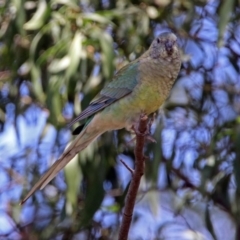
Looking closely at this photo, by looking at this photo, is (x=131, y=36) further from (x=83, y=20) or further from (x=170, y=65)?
(x=170, y=65)

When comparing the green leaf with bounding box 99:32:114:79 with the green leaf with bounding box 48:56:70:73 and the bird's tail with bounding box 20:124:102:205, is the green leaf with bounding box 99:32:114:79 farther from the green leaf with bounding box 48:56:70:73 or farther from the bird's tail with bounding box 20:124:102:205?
the bird's tail with bounding box 20:124:102:205

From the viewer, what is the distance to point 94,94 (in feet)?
12.6

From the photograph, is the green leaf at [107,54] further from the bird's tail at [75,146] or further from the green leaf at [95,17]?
the bird's tail at [75,146]

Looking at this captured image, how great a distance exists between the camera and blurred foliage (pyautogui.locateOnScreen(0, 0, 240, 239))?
3809 millimetres

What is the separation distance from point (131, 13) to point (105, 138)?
617mm

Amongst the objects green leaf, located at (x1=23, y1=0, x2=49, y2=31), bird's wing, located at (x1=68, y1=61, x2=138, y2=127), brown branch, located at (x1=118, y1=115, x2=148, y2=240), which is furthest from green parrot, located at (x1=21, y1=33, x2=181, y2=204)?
green leaf, located at (x1=23, y1=0, x2=49, y2=31)

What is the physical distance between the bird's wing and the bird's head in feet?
0.28

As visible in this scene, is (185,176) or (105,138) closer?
(105,138)

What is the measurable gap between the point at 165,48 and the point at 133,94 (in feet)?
0.67

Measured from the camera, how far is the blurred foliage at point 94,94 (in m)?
3.81

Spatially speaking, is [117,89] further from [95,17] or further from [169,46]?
[95,17]

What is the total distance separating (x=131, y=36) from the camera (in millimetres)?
4113

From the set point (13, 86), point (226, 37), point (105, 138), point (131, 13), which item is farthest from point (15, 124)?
point (226, 37)

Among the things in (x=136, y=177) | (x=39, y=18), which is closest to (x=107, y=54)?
(x=39, y=18)
